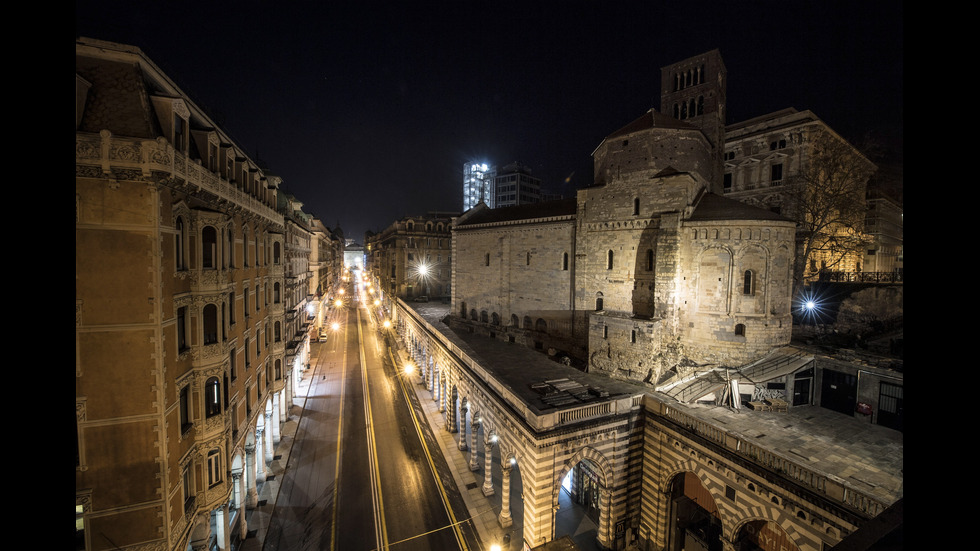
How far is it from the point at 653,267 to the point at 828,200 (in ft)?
65.6

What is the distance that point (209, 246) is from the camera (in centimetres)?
1527

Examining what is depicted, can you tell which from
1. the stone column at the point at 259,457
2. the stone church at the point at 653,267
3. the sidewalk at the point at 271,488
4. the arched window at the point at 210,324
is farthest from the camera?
the stone church at the point at 653,267

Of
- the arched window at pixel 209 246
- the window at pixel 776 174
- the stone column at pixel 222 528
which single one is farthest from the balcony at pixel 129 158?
the window at pixel 776 174

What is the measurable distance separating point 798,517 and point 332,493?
21.0 meters

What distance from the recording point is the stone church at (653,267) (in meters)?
24.0

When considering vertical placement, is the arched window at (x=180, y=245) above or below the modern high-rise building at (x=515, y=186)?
below

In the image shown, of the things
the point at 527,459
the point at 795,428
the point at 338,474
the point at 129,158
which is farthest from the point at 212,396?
the point at 795,428

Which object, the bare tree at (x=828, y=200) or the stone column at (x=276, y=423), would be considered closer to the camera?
the stone column at (x=276, y=423)

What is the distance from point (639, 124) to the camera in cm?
2902

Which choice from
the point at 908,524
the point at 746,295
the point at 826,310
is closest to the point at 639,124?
the point at 746,295

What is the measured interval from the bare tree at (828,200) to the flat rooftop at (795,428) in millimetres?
19358

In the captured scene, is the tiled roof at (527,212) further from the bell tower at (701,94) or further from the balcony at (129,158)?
the balcony at (129,158)

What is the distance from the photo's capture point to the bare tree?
34.2 meters
